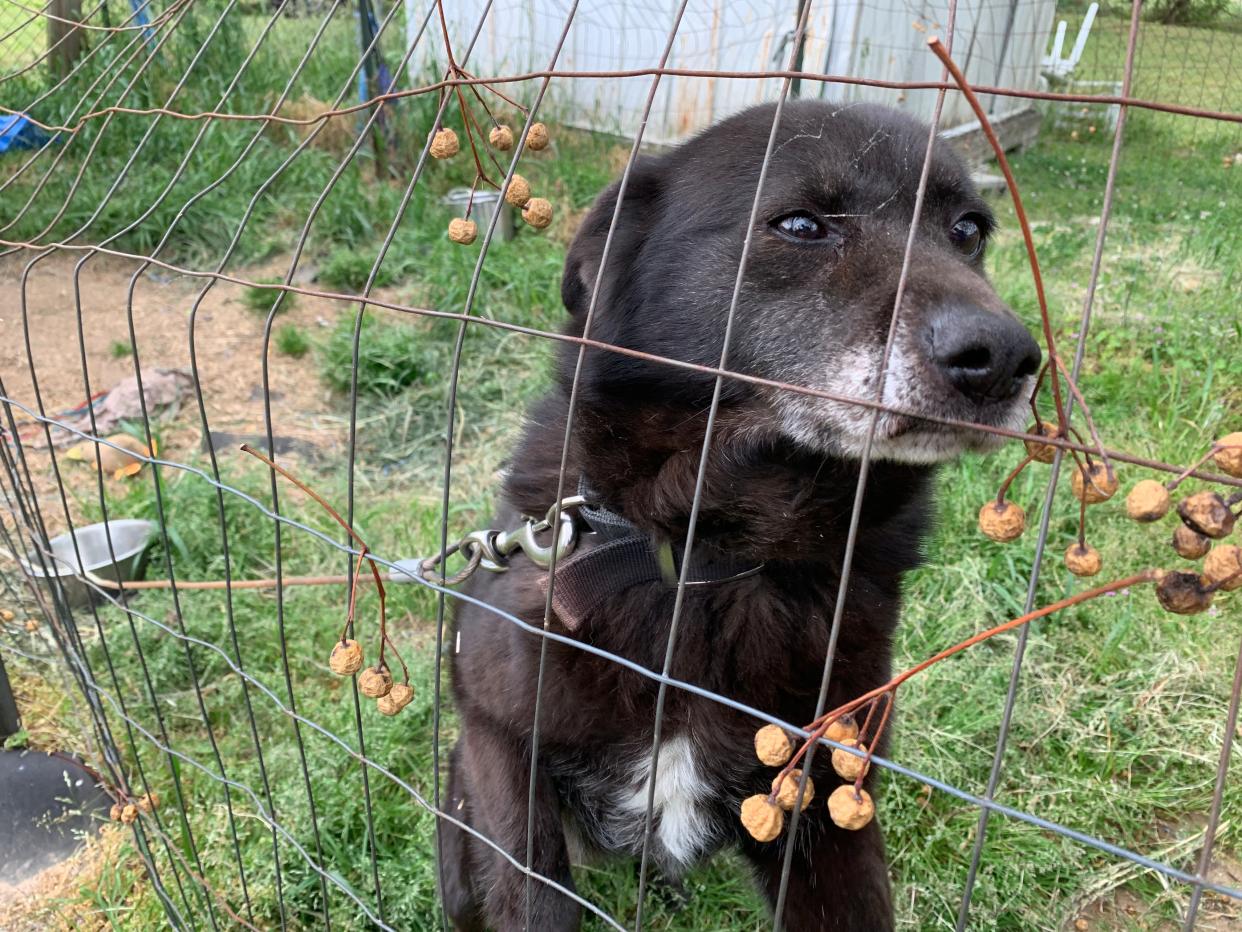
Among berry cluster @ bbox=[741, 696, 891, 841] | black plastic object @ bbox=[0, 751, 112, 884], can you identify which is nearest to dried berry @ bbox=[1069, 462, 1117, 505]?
berry cluster @ bbox=[741, 696, 891, 841]

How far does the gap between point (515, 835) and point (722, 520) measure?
0.67m

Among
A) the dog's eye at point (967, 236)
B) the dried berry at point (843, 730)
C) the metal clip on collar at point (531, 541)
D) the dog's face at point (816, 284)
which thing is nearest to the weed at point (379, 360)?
the dog's face at point (816, 284)

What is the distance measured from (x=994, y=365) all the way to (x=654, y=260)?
2.51 ft

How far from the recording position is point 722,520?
158 cm

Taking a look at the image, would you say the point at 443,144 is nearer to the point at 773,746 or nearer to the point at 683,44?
the point at 773,746

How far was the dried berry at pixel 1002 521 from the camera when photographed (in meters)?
0.78

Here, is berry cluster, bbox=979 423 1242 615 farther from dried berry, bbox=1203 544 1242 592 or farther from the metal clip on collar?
the metal clip on collar

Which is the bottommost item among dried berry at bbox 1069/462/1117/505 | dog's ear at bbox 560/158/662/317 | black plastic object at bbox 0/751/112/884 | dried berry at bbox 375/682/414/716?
black plastic object at bbox 0/751/112/884

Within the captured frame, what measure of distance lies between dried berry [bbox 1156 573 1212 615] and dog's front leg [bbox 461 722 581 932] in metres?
1.17

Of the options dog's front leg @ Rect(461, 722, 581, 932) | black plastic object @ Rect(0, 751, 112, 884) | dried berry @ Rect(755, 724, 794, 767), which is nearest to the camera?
dried berry @ Rect(755, 724, 794, 767)

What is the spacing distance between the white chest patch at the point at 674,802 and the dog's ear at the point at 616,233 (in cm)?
85

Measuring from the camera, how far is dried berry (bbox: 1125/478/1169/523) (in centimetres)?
68

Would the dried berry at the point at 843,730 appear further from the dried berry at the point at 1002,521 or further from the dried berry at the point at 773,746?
the dried berry at the point at 1002,521

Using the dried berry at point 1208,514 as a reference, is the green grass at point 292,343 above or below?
below
